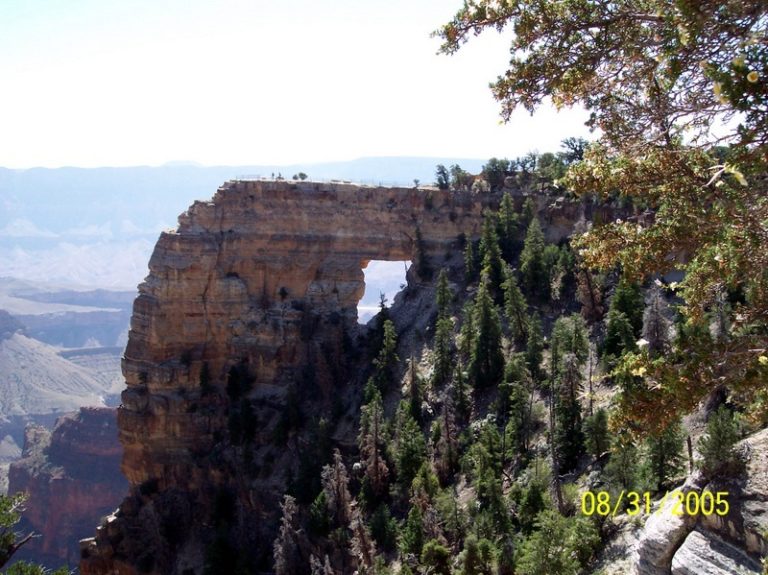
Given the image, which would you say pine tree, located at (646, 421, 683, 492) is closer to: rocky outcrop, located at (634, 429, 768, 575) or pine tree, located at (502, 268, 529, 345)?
rocky outcrop, located at (634, 429, 768, 575)

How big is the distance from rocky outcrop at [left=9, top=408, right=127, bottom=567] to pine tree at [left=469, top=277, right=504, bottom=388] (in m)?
83.1

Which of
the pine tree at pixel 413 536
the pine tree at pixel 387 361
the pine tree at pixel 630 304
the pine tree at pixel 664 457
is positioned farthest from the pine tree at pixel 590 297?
the pine tree at pixel 664 457

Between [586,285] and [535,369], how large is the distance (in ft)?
24.1

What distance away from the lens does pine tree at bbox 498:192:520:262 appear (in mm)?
61844

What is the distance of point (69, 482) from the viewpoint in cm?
11494

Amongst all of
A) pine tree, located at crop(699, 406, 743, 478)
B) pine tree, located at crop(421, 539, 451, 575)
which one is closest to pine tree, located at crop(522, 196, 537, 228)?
pine tree, located at crop(421, 539, 451, 575)

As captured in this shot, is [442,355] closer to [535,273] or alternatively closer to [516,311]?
[516,311]

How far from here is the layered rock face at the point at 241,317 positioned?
61.5m

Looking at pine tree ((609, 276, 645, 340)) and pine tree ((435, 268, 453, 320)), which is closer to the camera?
pine tree ((609, 276, 645, 340))

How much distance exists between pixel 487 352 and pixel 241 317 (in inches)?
1003

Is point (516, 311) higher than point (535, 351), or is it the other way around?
point (516, 311)

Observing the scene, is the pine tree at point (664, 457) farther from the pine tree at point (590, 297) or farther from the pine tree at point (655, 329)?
the pine tree at point (590, 297)

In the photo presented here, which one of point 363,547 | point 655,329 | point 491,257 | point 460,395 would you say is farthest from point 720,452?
point 491,257

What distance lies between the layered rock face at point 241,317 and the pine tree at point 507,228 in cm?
348
